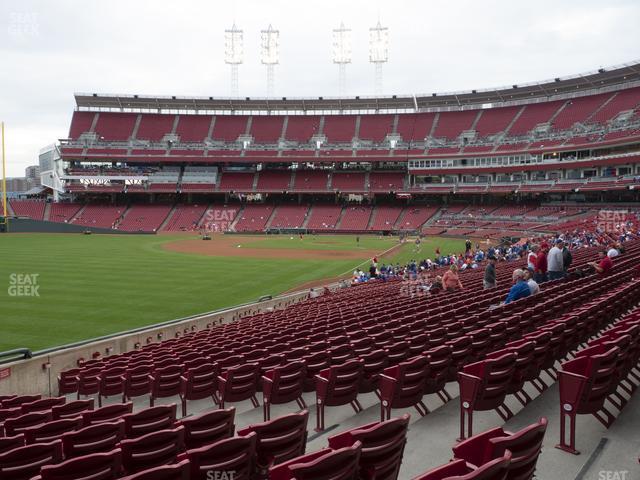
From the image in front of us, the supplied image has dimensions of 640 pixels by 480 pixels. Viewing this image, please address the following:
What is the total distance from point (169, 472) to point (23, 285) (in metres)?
25.8

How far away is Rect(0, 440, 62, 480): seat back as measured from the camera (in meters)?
4.23

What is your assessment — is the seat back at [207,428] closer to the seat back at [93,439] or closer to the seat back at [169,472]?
the seat back at [93,439]

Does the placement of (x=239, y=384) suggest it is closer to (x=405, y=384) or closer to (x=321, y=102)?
(x=405, y=384)

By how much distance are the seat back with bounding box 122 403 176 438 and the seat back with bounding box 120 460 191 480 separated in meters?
1.80

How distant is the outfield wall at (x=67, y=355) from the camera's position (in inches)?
428

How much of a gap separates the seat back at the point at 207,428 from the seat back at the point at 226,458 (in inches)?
32.4

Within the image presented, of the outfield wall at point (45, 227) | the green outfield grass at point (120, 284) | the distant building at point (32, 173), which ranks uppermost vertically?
the distant building at point (32, 173)

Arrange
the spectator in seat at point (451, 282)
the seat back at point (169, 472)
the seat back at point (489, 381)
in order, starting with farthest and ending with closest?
the spectator in seat at point (451, 282), the seat back at point (489, 381), the seat back at point (169, 472)

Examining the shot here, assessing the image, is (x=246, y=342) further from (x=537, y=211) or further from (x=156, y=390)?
(x=537, y=211)

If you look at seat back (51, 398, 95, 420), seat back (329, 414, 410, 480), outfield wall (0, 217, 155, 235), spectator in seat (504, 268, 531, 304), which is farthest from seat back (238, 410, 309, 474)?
outfield wall (0, 217, 155, 235)

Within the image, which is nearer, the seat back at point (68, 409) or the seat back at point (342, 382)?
the seat back at point (342, 382)

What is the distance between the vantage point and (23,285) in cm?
2467

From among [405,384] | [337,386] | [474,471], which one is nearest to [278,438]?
[474,471]

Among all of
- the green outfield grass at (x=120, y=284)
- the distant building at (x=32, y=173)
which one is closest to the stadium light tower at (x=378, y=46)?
the green outfield grass at (x=120, y=284)
